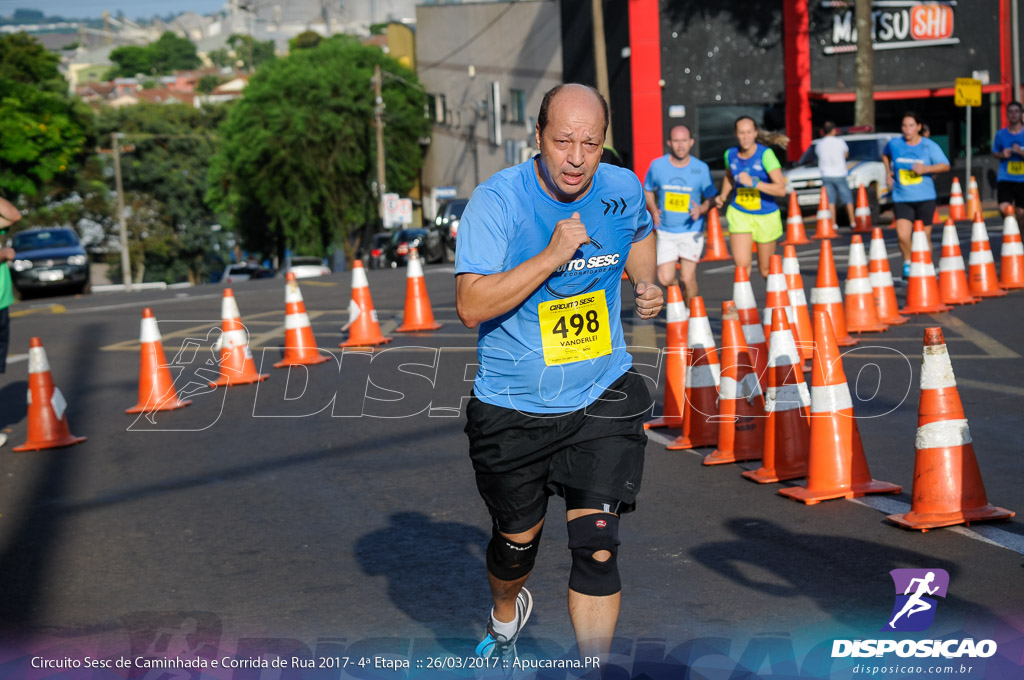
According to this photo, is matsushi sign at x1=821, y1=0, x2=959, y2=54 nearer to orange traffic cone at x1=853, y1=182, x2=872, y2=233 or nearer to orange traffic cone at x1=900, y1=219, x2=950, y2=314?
orange traffic cone at x1=853, y1=182, x2=872, y2=233

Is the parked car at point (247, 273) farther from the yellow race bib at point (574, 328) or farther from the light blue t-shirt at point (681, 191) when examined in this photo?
the yellow race bib at point (574, 328)

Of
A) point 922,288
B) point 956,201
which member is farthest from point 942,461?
point 956,201

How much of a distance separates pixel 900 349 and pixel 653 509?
5.47 meters

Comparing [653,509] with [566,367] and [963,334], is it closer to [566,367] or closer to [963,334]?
[566,367]

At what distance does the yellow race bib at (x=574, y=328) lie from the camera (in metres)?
4.24

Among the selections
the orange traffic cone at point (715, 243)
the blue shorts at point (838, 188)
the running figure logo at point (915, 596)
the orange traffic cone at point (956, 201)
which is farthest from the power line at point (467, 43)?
the running figure logo at point (915, 596)

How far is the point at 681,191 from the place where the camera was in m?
12.3

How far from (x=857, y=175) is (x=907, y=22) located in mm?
13893

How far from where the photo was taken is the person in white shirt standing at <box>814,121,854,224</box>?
2361 centimetres

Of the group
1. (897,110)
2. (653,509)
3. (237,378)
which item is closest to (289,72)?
(897,110)

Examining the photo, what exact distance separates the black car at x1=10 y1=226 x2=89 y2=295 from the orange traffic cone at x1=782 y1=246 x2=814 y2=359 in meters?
22.5

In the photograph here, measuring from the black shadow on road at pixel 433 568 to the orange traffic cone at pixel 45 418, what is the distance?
157 inches

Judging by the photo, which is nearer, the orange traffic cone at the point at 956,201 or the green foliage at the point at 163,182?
the orange traffic cone at the point at 956,201

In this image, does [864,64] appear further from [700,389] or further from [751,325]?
[700,389]
